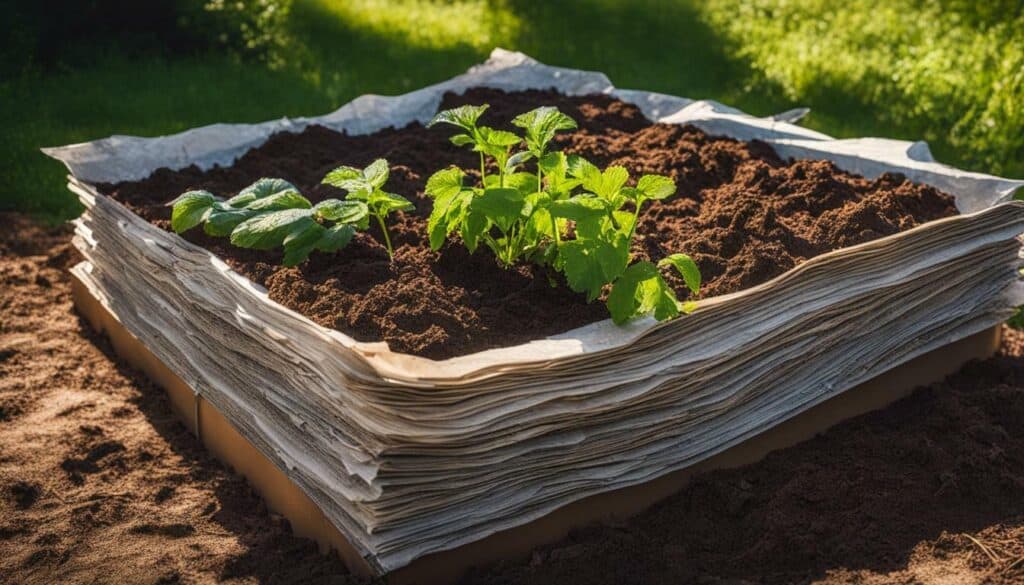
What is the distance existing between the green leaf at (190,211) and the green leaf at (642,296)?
137 centimetres

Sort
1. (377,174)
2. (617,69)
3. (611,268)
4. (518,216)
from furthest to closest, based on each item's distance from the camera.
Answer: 1. (617,69)
2. (377,174)
3. (518,216)
4. (611,268)

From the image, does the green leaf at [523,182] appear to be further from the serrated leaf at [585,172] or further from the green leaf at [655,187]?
the green leaf at [655,187]

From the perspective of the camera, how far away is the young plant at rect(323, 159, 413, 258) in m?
3.25

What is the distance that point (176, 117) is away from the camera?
21.0 ft

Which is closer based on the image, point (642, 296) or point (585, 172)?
point (642, 296)

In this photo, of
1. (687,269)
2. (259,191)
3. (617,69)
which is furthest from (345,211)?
(617,69)

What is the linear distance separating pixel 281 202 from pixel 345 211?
0.88 feet

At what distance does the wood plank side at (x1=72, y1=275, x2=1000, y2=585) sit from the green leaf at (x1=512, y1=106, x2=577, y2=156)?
3.33 feet

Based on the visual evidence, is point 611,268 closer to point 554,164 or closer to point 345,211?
point 554,164

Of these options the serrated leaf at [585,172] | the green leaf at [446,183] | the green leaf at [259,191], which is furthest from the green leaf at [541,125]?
the green leaf at [259,191]

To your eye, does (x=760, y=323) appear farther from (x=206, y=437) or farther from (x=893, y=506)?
(x=206, y=437)

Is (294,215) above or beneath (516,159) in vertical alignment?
beneath

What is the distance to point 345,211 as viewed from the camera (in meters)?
3.21

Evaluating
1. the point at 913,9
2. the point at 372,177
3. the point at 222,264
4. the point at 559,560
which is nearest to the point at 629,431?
the point at 559,560
